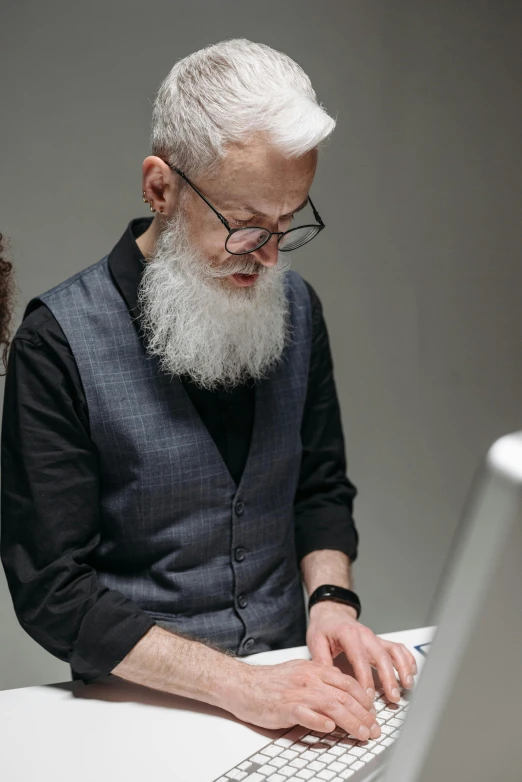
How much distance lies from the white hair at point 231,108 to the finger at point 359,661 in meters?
0.82

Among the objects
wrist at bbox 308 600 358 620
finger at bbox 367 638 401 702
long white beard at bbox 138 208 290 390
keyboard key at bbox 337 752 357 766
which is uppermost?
long white beard at bbox 138 208 290 390

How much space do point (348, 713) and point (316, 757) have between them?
0.27 feet

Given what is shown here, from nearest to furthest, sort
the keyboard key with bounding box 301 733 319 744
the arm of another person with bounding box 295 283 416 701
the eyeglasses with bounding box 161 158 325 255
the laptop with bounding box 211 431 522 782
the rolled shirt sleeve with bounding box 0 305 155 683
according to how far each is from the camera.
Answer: the laptop with bounding box 211 431 522 782, the keyboard key with bounding box 301 733 319 744, the rolled shirt sleeve with bounding box 0 305 155 683, the eyeglasses with bounding box 161 158 325 255, the arm of another person with bounding box 295 283 416 701

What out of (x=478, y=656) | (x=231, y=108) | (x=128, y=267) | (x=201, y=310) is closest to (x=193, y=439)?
(x=201, y=310)

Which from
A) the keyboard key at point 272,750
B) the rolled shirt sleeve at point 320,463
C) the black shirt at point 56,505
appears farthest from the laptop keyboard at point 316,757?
the rolled shirt sleeve at point 320,463

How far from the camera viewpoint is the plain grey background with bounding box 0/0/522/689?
8.46 ft

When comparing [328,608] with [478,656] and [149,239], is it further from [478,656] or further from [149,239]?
[478,656]

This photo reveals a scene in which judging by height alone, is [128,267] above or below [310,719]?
above

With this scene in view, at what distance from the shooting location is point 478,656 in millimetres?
573

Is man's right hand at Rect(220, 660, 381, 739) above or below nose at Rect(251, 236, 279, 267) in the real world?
below

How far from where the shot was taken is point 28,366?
5.17 feet

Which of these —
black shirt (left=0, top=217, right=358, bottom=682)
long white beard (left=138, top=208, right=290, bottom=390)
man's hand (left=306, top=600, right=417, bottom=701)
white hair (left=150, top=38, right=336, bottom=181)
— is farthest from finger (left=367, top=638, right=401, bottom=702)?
white hair (left=150, top=38, right=336, bottom=181)

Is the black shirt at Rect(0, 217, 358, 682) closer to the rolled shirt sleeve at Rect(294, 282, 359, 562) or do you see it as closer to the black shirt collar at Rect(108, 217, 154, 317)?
the black shirt collar at Rect(108, 217, 154, 317)

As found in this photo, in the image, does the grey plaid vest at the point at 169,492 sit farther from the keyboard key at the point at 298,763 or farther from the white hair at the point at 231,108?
the keyboard key at the point at 298,763
